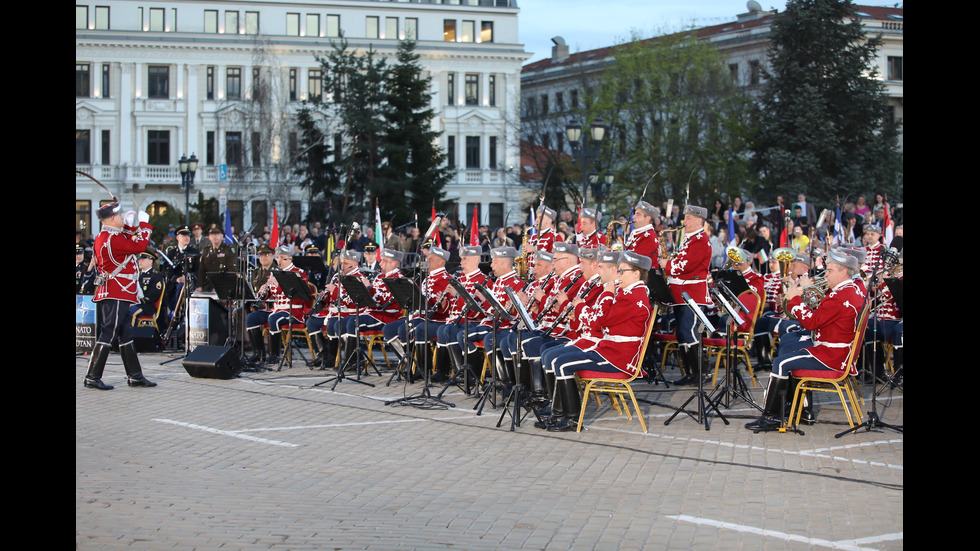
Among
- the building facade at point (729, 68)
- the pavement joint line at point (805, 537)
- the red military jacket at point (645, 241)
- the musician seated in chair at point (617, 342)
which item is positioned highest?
the building facade at point (729, 68)

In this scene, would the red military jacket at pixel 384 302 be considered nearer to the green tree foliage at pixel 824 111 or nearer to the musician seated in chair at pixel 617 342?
the musician seated in chair at pixel 617 342

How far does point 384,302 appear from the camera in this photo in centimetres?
1534

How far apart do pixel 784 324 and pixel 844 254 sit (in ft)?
14.8

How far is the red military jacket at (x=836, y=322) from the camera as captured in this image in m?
10.4

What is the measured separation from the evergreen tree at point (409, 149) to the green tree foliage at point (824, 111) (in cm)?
1478

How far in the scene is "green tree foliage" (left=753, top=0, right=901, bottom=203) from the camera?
143 ft

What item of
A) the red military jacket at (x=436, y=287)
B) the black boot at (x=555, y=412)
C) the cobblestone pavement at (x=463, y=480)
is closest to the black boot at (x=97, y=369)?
the cobblestone pavement at (x=463, y=480)

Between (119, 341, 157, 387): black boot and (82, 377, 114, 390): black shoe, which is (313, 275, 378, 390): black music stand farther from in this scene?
(82, 377, 114, 390): black shoe

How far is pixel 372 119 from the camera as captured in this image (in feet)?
167

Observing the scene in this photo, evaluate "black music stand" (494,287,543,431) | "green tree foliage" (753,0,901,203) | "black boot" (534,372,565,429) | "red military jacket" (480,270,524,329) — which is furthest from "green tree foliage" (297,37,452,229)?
"black boot" (534,372,565,429)

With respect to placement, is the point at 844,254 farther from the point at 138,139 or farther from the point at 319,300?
the point at 138,139

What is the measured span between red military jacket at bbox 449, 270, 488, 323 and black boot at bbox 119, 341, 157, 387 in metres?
4.03

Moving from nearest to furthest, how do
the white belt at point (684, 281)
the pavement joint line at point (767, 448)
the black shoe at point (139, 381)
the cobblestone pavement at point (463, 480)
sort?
the cobblestone pavement at point (463, 480)
the pavement joint line at point (767, 448)
the white belt at point (684, 281)
the black shoe at point (139, 381)

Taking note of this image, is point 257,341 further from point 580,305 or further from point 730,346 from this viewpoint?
point 730,346
